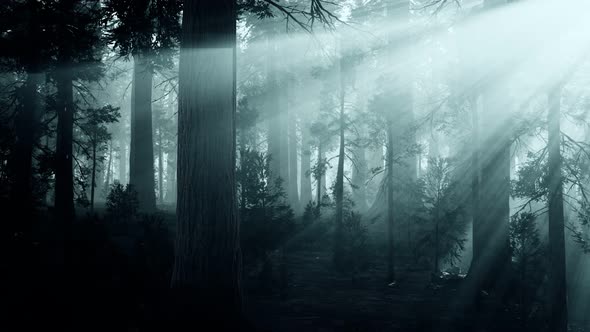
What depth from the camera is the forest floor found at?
8.55 metres

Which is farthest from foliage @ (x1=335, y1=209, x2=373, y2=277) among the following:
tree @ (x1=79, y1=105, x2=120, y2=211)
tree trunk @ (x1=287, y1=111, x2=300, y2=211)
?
tree trunk @ (x1=287, y1=111, x2=300, y2=211)

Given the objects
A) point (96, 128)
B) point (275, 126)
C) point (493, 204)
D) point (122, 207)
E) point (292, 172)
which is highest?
point (275, 126)

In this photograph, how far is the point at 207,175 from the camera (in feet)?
19.0

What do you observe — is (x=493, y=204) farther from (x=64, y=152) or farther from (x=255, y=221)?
(x=64, y=152)

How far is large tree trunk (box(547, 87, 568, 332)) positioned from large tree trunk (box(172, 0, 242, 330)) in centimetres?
848

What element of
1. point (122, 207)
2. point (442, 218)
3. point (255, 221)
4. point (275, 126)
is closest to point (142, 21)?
point (255, 221)

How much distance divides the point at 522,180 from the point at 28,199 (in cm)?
1310

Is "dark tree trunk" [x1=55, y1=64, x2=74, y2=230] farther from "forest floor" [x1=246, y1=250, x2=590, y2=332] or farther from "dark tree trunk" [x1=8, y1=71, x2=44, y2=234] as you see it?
"forest floor" [x1=246, y1=250, x2=590, y2=332]

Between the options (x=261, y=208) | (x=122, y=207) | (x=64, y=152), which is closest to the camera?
(x=64, y=152)

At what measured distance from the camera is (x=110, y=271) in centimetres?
794

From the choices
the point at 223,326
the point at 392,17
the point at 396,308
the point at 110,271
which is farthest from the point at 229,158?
the point at 392,17

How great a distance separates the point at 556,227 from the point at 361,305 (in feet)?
17.0

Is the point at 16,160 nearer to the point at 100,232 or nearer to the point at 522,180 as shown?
the point at 100,232

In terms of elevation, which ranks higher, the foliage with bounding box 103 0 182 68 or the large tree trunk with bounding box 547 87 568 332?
the foliage with bounding box 103 0 182 68
